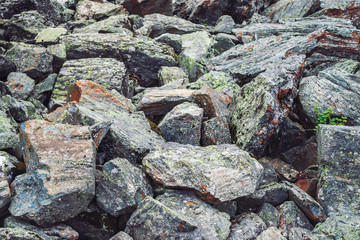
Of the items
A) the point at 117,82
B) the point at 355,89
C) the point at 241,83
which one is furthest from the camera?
the point at 241,83

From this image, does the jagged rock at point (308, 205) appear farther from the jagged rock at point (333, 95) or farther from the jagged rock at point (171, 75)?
the jagged rock at point (171, 75)

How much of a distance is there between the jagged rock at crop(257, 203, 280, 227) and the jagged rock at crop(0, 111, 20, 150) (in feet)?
18.7

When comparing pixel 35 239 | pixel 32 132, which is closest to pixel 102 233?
pixel 35 239

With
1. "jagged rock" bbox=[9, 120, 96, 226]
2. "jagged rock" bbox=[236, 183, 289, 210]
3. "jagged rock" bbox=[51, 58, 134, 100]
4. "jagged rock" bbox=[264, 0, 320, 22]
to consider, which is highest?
"jagged rock" bbox=[264, 0, 320, 22]

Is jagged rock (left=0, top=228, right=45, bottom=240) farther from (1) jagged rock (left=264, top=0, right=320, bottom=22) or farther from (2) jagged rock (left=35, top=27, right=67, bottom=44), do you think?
(1) jagged rock (left=264, top=0, right=320, bottom=22)

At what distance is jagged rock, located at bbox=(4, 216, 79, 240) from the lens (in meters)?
4.40

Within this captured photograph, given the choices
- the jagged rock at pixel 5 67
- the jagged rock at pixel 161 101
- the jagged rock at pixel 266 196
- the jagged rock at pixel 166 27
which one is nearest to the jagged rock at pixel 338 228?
the jagged rock at pixel 266 196

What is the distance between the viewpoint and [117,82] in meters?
8.98

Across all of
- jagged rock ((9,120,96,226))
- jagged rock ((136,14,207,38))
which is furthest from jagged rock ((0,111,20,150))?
jagged rock ((136,14,207,38))

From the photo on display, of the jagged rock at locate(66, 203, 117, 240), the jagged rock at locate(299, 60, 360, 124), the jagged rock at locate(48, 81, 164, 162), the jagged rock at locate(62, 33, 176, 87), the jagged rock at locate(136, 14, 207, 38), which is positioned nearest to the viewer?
the jagged rock at locate(66, 203, 117, 240)

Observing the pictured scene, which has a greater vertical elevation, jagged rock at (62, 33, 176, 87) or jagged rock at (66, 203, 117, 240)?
jagged rock at (62, 33, 176, 87)

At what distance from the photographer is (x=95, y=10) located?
1642 cm

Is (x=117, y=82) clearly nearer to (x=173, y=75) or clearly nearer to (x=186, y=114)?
(x=173, y=75)

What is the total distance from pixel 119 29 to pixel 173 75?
4.58 metres
